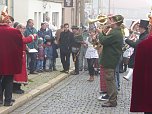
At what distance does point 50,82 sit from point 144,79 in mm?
8328

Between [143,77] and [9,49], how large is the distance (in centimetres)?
414

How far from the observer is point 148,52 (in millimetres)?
5770

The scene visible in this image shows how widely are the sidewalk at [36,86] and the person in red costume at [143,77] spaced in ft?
12.5

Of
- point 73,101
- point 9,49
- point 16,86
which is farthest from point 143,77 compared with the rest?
point 16,86

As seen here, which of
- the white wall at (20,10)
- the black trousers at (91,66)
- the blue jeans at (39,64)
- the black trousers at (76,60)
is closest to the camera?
the black trousers at (91,66)

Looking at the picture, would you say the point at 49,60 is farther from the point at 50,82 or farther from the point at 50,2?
the point at 50,2

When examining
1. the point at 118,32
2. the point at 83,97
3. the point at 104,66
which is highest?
the point at 118,32

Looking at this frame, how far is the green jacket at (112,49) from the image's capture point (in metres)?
10.2

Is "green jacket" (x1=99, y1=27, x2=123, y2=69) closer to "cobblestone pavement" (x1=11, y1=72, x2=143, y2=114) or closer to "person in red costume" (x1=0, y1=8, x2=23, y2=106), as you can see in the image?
"cobblestone pavement" (x1=11, y1=72, x2=143, y2=114)

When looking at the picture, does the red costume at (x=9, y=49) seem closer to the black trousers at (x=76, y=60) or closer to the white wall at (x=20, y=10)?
the black trousers at (x=76, y=60)

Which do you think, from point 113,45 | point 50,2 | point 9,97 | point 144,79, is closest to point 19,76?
point 9,97

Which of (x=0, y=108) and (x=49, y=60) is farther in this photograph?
(x=49, y=60)

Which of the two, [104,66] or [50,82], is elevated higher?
[104,66]

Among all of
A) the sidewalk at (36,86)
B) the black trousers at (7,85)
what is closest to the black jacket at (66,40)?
the sidewalk at (36,86)
